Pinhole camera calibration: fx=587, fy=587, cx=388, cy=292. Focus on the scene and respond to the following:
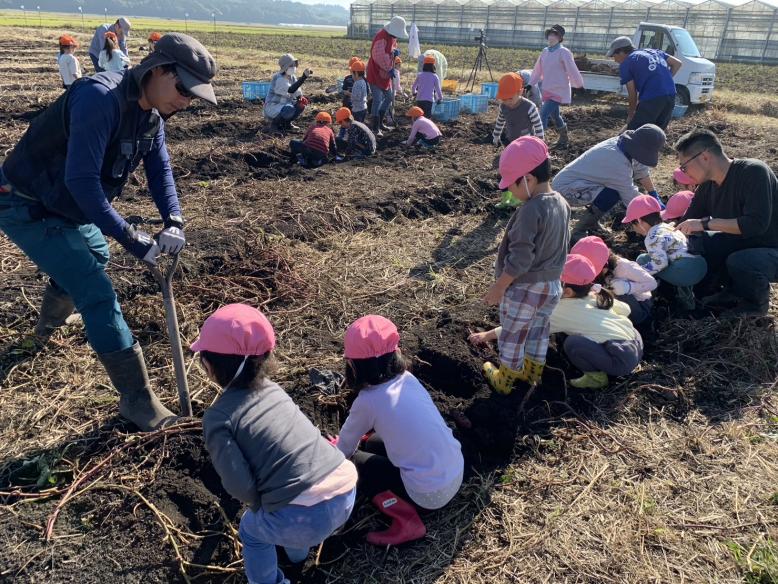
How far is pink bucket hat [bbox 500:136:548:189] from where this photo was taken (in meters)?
3.23

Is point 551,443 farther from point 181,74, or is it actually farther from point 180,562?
point 181,74

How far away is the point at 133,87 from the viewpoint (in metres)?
2.84

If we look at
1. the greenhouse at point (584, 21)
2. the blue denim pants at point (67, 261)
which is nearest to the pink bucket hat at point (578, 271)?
the blue denim pants at point (67, 261)

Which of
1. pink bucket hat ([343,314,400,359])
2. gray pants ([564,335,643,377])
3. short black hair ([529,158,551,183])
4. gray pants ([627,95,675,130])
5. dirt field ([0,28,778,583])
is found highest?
short black hair ([529,158,551,183])

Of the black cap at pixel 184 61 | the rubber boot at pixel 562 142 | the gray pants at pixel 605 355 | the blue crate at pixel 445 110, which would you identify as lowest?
the gray pants at pixel 605 355

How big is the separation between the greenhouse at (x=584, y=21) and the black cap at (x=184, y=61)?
37730mm

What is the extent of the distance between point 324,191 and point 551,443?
4.93 m

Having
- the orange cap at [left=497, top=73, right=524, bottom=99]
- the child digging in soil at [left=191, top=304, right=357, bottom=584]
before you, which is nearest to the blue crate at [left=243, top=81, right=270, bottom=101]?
the orange cap at [left=497, top=73, right=524, bottom=99]

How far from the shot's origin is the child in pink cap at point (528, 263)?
10.8 ft

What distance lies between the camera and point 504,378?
3783 mm

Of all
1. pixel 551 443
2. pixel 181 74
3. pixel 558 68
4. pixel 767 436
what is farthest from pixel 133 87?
pixel 558 68

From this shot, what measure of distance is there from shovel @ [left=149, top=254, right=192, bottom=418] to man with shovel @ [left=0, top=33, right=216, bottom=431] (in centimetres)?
9

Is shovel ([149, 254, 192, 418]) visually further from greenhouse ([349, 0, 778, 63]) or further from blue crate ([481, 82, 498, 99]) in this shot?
greenhouse ([349, 0, 778, 63])

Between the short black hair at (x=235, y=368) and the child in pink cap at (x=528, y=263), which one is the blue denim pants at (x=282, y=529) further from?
the child in pink cap at (x=528, y=263)
